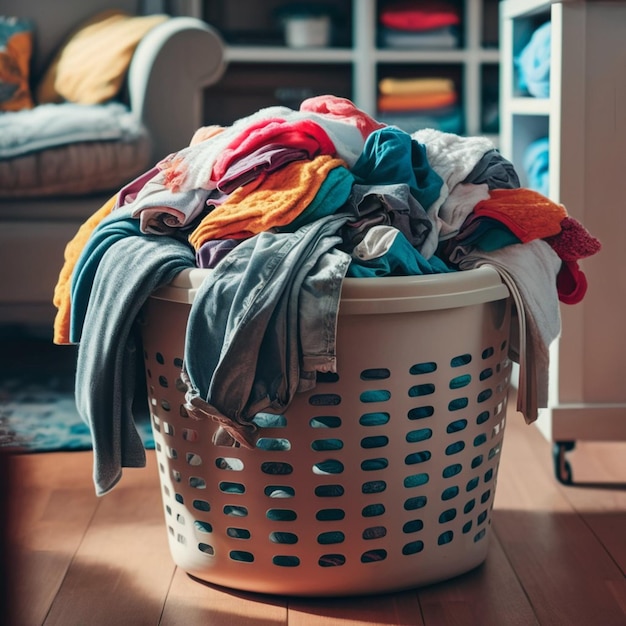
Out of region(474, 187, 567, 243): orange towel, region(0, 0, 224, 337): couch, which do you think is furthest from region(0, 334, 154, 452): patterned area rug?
region(474, 187, 567, 243): orange towel

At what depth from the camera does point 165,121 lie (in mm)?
1914

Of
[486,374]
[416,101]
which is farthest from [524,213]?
[416,101]

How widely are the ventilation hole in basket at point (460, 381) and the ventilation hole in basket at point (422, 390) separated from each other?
28 millimetres

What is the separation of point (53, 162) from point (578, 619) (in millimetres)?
1296

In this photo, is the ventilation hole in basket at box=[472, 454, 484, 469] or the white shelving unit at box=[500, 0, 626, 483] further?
the white shelving unit at box=[500, 0, 626, 483]

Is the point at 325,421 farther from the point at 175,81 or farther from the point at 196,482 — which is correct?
the point at 175,81

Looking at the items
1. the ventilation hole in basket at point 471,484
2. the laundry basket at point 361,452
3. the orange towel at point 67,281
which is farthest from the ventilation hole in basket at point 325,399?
the orange towel at point 67,281

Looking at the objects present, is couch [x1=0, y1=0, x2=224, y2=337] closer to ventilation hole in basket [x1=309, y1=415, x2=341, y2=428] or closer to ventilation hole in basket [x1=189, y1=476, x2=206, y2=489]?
ventilation hole in basket [x1=189, y1=476, x2=206, y2=489]

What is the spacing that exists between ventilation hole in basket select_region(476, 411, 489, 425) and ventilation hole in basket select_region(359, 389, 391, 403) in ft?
0.43

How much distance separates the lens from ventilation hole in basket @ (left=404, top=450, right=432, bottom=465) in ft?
3.17

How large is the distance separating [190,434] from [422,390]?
25cm

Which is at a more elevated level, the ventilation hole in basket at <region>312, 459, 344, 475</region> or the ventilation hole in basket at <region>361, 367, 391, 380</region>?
the ventilation hole in basket at <region>361, 367, 391, 380</region>

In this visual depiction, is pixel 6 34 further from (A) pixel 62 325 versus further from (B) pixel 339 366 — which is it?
(B) pixel 339 366

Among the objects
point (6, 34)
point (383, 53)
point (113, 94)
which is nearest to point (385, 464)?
point (113, 94)
